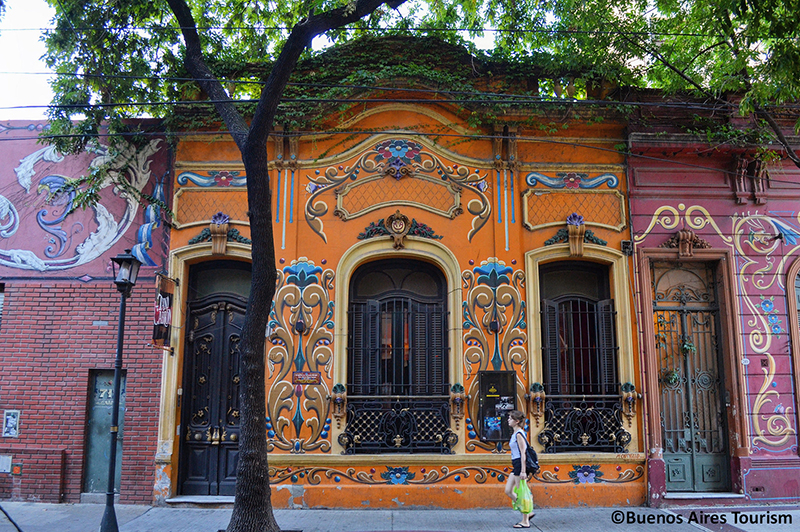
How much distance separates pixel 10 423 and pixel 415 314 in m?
6.59

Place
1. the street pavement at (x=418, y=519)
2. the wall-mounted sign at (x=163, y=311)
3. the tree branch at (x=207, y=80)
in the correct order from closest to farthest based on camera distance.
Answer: the tree branch at (x=207, y=80) → the street pavement at (x=418, y=519) → the wall-mounted sign at (x=163, y=311)

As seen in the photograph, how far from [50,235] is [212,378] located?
361 cm

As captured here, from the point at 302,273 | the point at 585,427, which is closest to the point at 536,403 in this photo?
the point at 585,427

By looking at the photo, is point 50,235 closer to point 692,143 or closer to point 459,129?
point 459,129

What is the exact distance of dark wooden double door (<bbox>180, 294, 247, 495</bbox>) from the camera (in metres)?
9.95

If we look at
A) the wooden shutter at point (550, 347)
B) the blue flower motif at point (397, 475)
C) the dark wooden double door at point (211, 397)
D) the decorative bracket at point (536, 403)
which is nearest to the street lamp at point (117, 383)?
the dark wooden double door at point (211, 397)

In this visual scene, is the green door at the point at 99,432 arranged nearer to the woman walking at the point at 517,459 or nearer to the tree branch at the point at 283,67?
the tree branch at the point at 283,67

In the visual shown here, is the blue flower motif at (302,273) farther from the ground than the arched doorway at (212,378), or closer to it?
farther from the ground

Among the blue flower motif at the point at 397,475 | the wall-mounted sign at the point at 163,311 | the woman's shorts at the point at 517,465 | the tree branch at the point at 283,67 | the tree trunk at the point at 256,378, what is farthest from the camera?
the blue flower motif at the point at 397,475

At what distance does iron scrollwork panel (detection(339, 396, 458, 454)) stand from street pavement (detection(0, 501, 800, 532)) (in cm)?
91

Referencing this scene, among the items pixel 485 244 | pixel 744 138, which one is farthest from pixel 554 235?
pixel 744 138

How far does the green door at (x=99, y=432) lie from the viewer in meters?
9.83

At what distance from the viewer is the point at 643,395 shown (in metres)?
9.88

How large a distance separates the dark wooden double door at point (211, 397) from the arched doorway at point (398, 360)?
6.20ft
